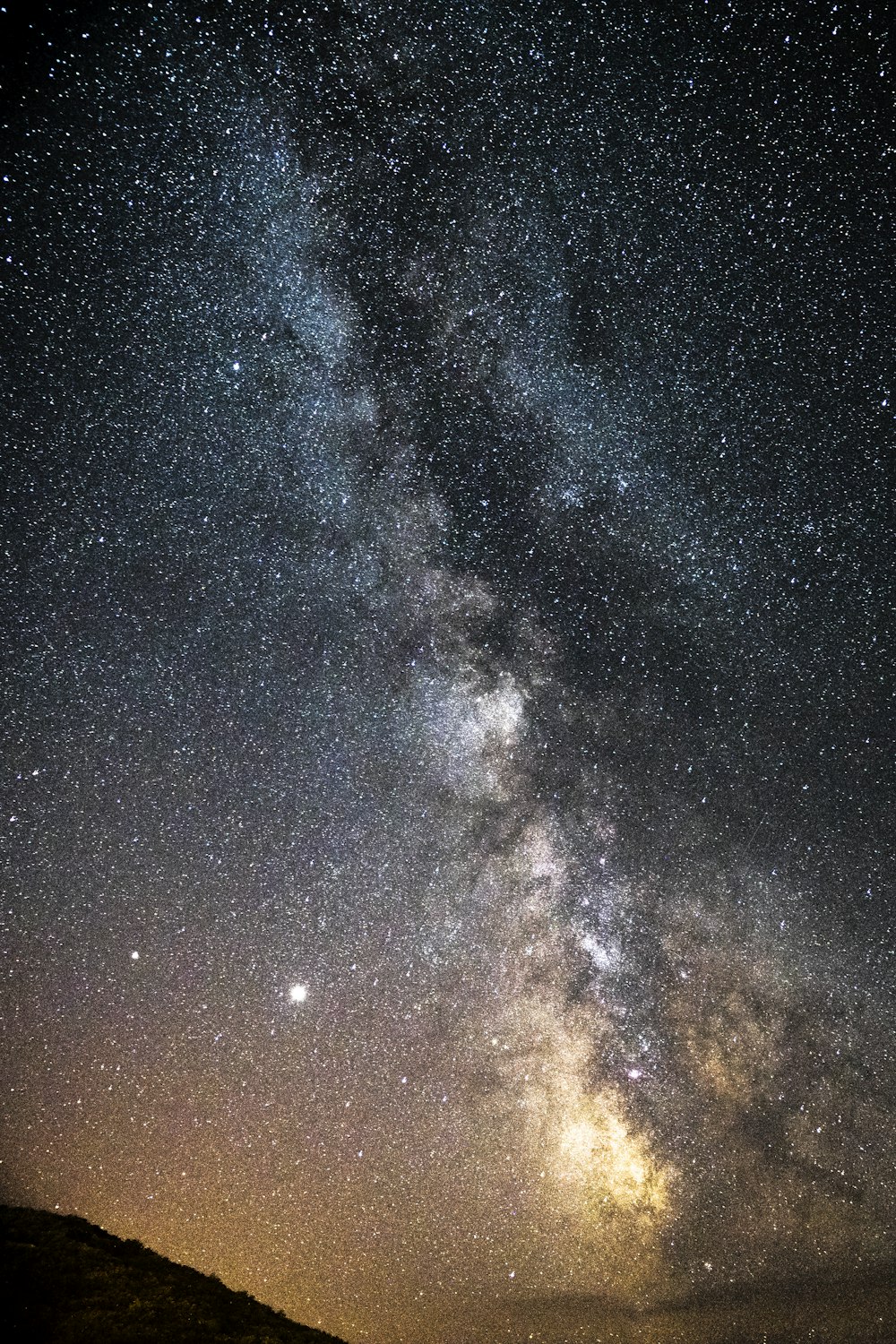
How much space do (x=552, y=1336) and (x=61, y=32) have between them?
2145 inches

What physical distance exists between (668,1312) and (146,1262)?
5652 cm

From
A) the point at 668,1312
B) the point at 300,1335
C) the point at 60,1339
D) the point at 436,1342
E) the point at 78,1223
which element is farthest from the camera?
the point at 668,1312

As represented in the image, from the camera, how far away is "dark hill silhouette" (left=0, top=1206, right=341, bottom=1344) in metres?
10.3

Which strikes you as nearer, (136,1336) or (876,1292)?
(136,1336)

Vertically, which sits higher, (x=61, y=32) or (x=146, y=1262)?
(x=61, y=32)

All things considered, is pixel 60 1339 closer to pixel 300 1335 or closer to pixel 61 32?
pixel 300 1335

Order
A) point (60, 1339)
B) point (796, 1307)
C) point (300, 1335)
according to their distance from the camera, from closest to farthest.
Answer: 1. point (60, 1339)
2. point (300, 1335)
3. point (796, 1307)

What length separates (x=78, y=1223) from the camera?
16219 mm

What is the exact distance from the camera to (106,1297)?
1179cm

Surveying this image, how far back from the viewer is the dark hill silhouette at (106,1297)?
33.9 ft

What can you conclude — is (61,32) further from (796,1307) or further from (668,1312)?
(796,1307)

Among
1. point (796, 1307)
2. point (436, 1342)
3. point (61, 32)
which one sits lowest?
point (436, 1342)

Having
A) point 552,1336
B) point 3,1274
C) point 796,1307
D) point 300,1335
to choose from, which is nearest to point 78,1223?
point 3,1274

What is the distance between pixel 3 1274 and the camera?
12.0 m
